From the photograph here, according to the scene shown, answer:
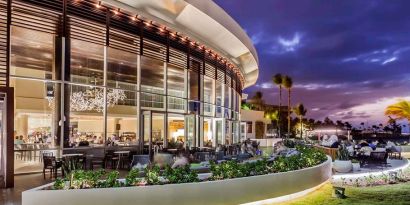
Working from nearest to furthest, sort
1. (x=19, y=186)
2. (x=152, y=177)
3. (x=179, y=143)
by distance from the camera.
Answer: (x=152, y=177), (x=19, y=186), (x=179, y=143)

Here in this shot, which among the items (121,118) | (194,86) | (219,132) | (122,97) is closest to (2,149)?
(121,118)

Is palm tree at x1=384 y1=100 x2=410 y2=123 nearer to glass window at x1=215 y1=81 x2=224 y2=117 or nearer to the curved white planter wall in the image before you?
glass window at x1=215 y1=81 x2=224 y2=117

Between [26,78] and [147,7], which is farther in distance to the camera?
[147,7]

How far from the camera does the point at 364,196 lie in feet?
41.9

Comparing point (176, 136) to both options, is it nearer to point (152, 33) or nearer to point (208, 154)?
point (208, 154)

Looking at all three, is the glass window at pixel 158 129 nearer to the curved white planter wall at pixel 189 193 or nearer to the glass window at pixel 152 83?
the glass window at pixel 152 83

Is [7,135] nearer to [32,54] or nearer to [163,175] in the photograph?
[32,54]

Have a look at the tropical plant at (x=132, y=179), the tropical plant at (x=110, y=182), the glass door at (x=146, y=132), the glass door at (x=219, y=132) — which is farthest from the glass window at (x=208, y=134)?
the tropical plant at (x=110, y=182)

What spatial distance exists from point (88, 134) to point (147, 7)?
5541 mm

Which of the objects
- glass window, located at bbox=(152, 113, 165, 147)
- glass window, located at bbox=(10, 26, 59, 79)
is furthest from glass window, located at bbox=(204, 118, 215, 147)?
glass window, located at bbox=(10, 26, 59, 79)

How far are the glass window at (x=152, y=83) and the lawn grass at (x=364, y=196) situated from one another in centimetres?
772

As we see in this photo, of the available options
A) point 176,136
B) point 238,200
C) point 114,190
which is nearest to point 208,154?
point 176,136

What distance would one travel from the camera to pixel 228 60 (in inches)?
1027

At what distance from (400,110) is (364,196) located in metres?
12.3
